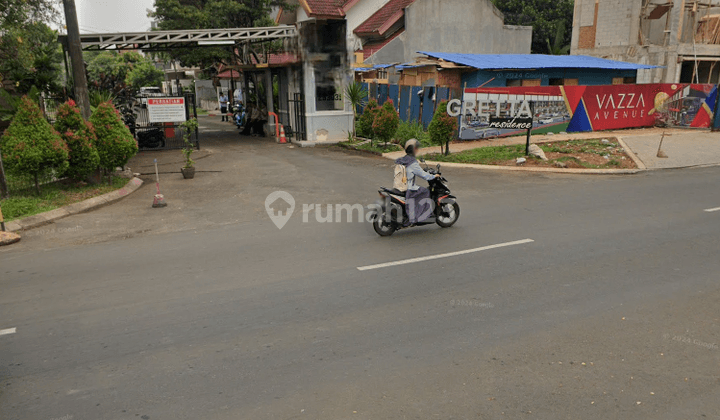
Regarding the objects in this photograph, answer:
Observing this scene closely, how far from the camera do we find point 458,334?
530 cm

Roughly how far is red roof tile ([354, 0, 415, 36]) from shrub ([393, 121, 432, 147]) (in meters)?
10.6

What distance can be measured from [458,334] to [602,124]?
66.8 feet

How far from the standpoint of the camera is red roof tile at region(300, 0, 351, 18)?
19.8m

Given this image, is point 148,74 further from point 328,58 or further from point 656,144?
point 656,144

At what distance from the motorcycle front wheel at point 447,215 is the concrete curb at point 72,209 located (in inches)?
300

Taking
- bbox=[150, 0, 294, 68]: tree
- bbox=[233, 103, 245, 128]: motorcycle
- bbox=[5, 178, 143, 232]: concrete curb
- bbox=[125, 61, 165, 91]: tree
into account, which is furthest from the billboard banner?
bbox=[125, 61, 165, 91]: tree

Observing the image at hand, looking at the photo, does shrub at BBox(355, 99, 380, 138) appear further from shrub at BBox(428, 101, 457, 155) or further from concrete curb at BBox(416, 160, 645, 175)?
concrete curb at BBox(416, 160, 645, 175)

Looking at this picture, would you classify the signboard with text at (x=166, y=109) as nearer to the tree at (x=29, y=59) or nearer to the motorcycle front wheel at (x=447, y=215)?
the tree at (x=29, y=59)

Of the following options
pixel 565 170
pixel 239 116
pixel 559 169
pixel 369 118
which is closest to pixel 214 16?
pixel 239 116

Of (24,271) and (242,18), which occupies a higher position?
(242,18)

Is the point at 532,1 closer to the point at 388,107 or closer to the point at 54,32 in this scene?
the point at 388,107

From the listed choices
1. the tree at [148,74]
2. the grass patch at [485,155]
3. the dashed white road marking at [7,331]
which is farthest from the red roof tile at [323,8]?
the tree at [148,74]

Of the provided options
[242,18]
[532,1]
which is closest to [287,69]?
[242,18]

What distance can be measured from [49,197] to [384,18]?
79.1 feet
